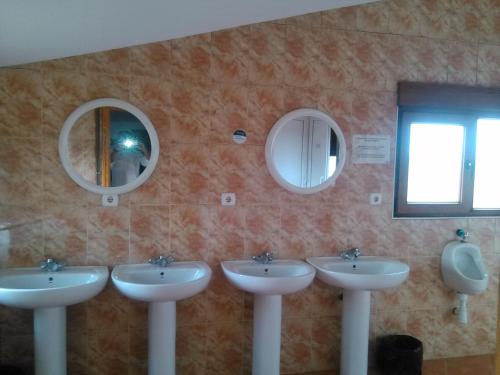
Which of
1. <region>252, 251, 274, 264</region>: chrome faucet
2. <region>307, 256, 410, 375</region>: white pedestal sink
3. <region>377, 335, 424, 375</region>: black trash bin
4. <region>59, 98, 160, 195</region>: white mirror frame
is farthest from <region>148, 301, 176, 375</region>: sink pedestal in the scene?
<region>377, 335, 424, 375</region>: black trash bin

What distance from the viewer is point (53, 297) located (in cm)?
159

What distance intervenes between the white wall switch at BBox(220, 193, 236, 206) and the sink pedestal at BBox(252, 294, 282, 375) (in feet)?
Answer: 2.05

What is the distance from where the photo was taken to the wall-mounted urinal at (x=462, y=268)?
237 cm

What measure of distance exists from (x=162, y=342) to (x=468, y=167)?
2.58 metres

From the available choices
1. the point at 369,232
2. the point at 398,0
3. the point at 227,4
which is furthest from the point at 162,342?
the point at 398,0

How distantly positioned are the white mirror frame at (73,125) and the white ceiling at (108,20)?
12.8 inches

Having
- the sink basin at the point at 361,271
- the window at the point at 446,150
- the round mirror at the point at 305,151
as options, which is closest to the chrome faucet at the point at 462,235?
the window at the point at 446,150

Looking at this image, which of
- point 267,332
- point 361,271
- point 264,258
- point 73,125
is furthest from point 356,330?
point 73,125

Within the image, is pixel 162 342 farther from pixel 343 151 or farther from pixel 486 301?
pixel 486 301

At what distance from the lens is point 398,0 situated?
235 centimetres

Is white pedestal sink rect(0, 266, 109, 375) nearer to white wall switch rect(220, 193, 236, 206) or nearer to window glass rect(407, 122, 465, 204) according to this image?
white wall switch rect(220, 193, 236, 206)

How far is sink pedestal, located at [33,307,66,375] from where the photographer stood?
1.79 metres

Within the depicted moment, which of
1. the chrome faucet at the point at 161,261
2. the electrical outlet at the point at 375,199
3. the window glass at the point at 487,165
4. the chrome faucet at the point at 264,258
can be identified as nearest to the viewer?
the chrome faucet at the point at 161,261

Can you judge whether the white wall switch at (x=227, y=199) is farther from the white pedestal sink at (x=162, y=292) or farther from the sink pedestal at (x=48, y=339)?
the sink pedestal at (x=48, y=339)
